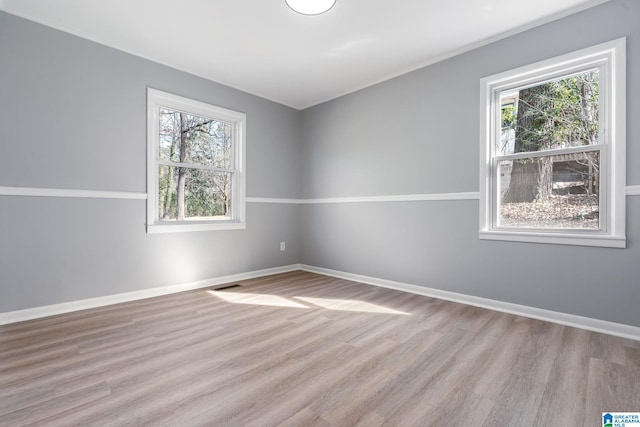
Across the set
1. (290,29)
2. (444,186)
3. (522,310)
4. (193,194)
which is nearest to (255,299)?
(193,194)

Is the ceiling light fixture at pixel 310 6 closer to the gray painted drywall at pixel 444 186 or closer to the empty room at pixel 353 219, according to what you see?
the empty room at pixel 353 219

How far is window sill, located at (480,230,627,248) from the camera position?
2.15m

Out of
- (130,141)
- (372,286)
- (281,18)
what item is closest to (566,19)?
(281,18)

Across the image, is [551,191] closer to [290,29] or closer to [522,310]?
[522,310]

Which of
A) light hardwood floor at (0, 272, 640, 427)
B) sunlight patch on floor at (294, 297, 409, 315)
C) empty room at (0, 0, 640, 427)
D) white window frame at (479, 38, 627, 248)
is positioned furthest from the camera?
sunlight patch on floor at (294, 297, 409, 315)

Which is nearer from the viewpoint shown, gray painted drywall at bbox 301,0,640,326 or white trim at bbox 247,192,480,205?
gray painted drywall at bbox 301,0,640,326

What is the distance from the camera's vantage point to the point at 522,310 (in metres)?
2.54

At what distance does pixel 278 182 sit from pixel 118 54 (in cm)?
230

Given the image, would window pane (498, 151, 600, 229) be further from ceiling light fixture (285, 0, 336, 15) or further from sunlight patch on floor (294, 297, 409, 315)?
ceiling light fixture (285, 0, 336, 15)

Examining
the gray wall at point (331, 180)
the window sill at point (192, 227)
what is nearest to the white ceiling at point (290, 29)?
the gray wall at point (331, 180)

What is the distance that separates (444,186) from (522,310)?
1327mm

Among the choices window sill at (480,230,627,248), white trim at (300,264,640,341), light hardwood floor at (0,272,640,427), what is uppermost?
A: window sill at (480,230,627,248)

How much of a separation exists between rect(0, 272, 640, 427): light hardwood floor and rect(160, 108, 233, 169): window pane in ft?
5.73

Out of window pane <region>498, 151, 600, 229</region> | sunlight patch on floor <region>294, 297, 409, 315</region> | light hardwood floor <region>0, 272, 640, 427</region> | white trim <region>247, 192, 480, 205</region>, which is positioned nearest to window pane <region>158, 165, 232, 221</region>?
white trim <region>247, 192, 480, 205</region>
